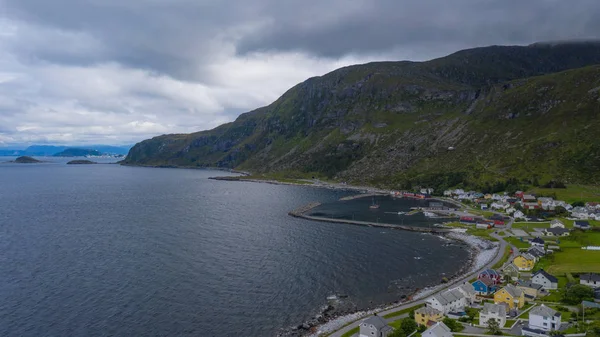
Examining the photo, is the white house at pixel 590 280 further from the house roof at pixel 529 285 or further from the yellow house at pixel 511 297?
the yellow house at pixel 511 297

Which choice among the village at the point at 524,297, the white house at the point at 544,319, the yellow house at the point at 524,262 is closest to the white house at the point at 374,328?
the village at the point at 524,297

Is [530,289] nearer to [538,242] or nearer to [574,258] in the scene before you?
[574,258]

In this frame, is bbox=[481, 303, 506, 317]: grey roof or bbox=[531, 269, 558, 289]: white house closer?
bbox=[481, 303, 506, 317]: grey roof

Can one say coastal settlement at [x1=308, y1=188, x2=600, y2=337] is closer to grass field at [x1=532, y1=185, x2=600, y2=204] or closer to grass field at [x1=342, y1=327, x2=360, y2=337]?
grass field at [x1=342, y1=327, x2=360, y2=337]

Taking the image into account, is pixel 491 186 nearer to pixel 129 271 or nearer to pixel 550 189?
pixel 550 189

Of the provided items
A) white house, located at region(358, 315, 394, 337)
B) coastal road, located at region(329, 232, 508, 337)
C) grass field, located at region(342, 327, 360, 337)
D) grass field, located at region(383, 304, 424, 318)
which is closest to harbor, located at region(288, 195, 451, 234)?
coastal road, located at region(329, 232, 508, 337)

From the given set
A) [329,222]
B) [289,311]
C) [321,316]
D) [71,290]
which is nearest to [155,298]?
[71,290]
